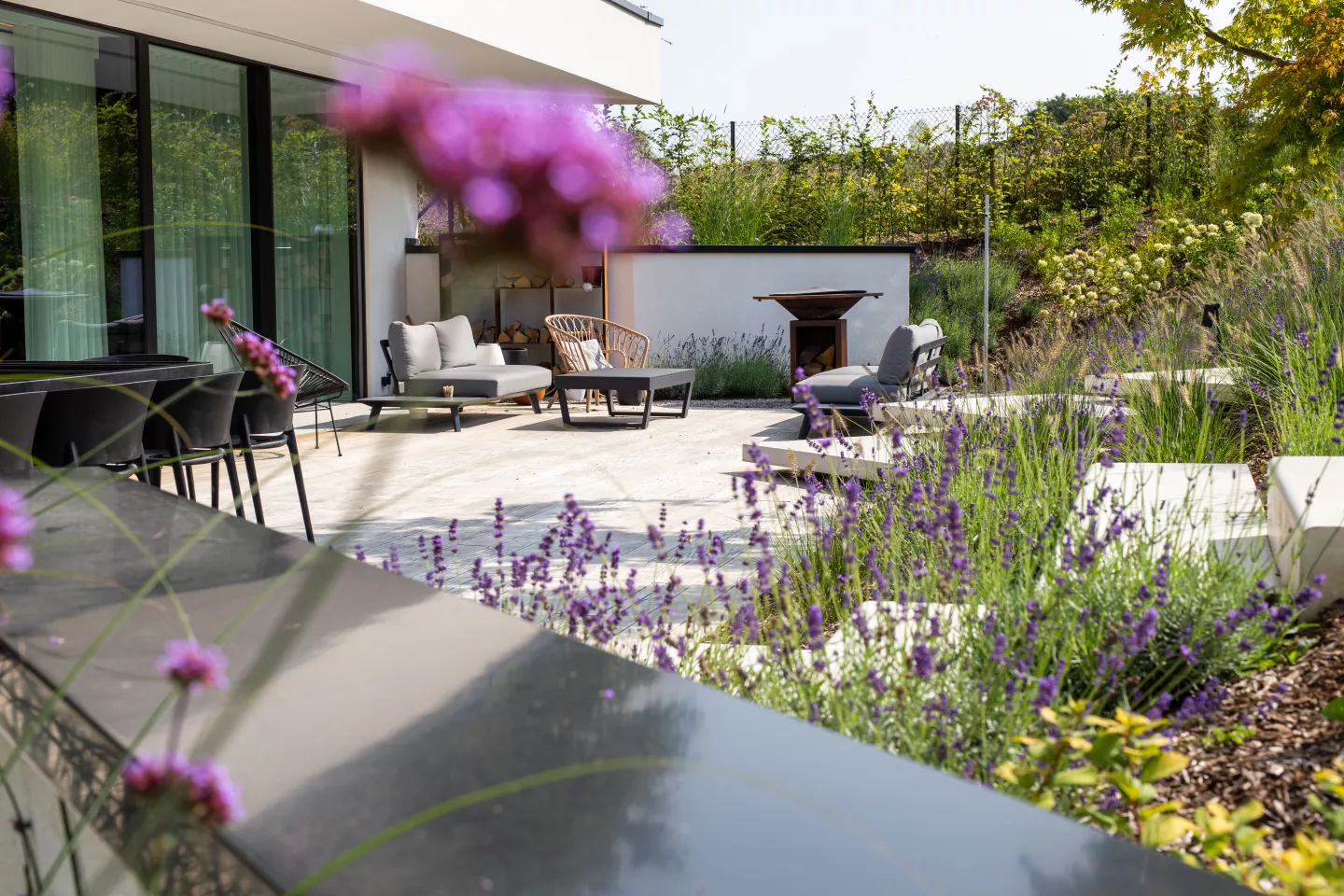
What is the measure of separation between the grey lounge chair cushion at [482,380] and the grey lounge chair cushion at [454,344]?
9cm

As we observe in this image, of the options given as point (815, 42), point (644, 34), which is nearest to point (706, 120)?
point (815, 42)

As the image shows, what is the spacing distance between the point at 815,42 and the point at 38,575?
1618cm

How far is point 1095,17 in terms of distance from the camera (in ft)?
27.2

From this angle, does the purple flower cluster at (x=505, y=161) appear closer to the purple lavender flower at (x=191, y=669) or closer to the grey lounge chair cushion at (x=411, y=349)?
the purple lavender flower at (x=191, y=669)

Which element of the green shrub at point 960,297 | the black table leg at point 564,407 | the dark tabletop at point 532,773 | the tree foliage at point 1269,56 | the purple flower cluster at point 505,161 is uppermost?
the tree foliage at point 1269,56

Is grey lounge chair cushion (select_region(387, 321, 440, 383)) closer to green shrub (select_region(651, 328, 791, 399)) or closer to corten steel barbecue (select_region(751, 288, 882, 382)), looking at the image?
green shrub (select_region(651, 328, 791, 399))

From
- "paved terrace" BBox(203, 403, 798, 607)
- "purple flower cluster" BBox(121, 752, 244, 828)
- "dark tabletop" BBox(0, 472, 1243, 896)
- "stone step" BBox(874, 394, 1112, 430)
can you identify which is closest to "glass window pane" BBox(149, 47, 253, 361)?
"paved terrace" BBox(203, 403, 798, 607)

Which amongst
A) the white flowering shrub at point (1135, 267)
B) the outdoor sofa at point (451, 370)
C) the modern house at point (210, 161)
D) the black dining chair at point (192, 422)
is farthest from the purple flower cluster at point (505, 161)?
the white flowering shrub at point (1135, 267)

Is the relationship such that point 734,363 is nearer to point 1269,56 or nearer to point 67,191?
point 1269,56

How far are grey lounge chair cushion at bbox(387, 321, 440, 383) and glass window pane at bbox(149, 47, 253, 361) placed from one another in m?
1.34

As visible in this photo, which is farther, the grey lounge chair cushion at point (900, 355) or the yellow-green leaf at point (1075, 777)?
the grey lounge chair cushion at point (900, 355)

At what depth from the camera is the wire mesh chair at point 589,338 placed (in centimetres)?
1051

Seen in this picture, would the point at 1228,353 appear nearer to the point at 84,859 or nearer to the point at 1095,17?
the point at 1095,17

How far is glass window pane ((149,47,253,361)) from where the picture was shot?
29.3 ft
